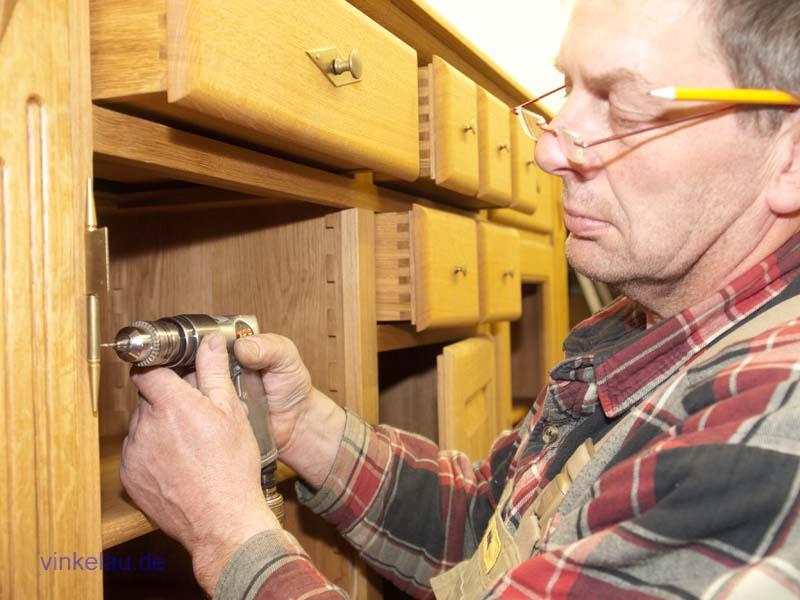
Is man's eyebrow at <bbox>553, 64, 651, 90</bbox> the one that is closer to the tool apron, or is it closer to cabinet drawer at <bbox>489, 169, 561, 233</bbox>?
the tool apron

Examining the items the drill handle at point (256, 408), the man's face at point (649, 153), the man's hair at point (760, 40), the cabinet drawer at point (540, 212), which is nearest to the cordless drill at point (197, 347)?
the drill handle at point (256, 408)

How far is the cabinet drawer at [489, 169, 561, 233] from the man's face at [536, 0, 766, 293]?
2.68 ft

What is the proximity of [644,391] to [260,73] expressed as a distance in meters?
0.44

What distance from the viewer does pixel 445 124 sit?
1031 mm

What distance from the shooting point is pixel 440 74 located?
3.40 feet

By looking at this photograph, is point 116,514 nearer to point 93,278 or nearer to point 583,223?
point 93,278

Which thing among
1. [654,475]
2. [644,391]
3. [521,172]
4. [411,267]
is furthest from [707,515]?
[521,172]

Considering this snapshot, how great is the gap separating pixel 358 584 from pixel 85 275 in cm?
64

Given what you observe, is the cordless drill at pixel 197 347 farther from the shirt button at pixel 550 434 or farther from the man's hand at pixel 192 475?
the shirt button at pixel 550 434

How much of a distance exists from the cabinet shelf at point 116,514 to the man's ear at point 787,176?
0.62 m

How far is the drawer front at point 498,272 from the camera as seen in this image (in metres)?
1.27

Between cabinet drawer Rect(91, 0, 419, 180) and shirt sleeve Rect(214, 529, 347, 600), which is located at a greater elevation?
cabinet drawer Rect(91, 0, 419, 180)

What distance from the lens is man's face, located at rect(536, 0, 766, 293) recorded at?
2.23 ft

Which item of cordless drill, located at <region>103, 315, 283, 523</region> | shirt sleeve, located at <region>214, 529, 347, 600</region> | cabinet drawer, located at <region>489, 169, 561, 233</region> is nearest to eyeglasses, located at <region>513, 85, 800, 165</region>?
cordless drill, located at <region>103, 315, 283, 523</region>
